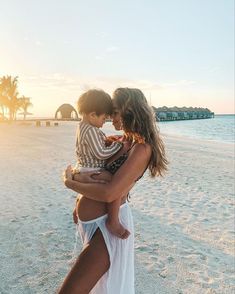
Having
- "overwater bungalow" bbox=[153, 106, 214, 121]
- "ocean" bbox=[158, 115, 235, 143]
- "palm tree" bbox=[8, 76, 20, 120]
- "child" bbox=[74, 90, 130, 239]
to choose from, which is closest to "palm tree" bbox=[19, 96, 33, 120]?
"palm tree" bbox=[8, 76, 20, 120]

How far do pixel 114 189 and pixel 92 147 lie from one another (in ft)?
1.09

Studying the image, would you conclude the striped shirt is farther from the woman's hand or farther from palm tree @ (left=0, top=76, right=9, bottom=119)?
palm tree @ (left=0, top=76, right=9, bottom=119)

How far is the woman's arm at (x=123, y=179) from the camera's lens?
201 centimetres

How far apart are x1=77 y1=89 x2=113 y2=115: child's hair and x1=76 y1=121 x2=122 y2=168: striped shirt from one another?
0.11 metres

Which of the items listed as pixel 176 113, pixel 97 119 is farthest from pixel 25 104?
pixel 97 119

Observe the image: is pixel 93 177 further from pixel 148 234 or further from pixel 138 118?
pixel 148 234

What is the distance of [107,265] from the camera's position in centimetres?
219

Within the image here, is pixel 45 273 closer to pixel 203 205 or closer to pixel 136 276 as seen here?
pixel 136 276

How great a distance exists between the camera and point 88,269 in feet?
6.95

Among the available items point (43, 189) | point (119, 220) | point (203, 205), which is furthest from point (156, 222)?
point (119, 220)

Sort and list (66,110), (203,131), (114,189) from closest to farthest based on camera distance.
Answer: (114,189) → (203,131) → (66,110)

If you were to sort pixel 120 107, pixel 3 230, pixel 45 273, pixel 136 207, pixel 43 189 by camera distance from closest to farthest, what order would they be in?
pixel 120 107, pixel 45 273, pixel 3 230, pixel 136 207, pixel 43 189

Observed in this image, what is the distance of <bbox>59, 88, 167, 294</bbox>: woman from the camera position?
205cm

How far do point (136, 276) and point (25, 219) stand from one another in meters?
2.63
